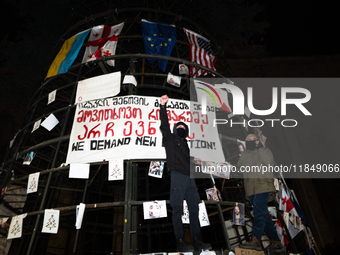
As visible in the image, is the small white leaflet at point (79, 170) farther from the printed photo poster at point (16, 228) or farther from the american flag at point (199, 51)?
the american flag at point (199, 51)

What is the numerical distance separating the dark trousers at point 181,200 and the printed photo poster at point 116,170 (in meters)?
1.40

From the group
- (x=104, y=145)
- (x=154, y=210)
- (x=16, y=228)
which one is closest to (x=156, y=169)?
(x=154, y=210)

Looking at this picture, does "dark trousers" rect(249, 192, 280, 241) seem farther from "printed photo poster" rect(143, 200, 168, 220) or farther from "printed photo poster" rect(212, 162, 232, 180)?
"printed photo poster" rect(143, 200, 168, 220)

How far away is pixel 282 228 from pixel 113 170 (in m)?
4.93

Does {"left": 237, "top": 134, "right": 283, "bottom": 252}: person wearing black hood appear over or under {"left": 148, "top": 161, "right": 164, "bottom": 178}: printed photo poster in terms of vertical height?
under

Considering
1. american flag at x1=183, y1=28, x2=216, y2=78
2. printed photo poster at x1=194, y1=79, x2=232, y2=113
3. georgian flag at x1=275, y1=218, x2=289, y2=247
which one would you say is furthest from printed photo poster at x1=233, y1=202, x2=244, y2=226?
american flag at x1=183, y1=28, x2=216, y2=78

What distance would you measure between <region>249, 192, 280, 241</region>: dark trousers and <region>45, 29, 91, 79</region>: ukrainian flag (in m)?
7.30

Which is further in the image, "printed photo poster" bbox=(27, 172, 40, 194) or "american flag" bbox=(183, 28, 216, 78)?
"american flag" bbox=(183, 28, 216, 78)

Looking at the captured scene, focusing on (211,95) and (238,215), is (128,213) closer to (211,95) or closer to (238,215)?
(238,215)

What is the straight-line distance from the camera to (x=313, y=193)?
17.3 metres

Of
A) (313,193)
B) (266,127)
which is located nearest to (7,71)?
(266,127)

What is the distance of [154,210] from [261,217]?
229 centimetres

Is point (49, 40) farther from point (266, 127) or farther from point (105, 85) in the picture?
point (266, 127)

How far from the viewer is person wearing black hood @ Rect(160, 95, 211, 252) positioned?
4621mm
